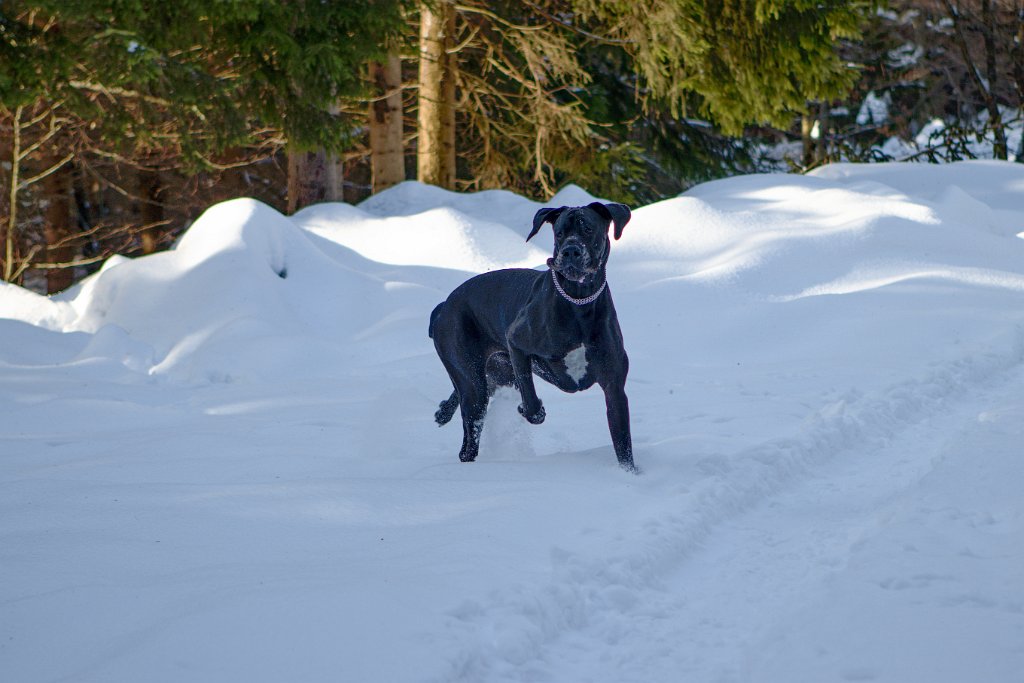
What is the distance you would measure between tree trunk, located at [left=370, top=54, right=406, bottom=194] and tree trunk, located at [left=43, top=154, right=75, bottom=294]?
7.18 meters

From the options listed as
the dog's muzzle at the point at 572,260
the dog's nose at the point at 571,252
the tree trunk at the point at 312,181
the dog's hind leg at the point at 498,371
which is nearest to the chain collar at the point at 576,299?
the dog's muzzle at the point at 572,260

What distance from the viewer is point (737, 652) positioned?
11.3 ft

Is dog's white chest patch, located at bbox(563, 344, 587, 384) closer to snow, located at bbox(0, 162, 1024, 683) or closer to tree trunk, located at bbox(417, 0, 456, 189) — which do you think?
snow, located at bbox(0, 162, 1024, 683)

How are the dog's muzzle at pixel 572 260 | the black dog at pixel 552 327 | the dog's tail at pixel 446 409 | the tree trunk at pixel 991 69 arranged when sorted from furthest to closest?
the tree trunk at pixel 991 69
the dog's tail at pixel 446 409
the black dog at pixel 552 327
the dog's muzzle at pixel 572 260

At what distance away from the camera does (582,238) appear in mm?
4996

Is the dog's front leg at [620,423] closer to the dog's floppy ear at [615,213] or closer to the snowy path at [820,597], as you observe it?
the snowy path at [820,597]

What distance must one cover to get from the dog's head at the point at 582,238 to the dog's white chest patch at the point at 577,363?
41cm

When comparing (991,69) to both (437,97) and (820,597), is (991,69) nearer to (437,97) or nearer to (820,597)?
(437,97)

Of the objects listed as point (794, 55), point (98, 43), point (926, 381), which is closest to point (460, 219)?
point (98, 43)

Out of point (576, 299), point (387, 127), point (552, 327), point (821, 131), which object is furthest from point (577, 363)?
point (821, 131)

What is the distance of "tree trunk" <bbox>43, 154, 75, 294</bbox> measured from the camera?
20.1 m

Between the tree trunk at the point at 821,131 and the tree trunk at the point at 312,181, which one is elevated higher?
the tree trunk at the point at 312,181

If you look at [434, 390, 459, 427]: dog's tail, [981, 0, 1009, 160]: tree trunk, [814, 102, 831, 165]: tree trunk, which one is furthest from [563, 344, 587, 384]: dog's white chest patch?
[814, 102, 831, 165]: tree trunk

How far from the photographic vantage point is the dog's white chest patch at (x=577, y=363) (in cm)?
526
